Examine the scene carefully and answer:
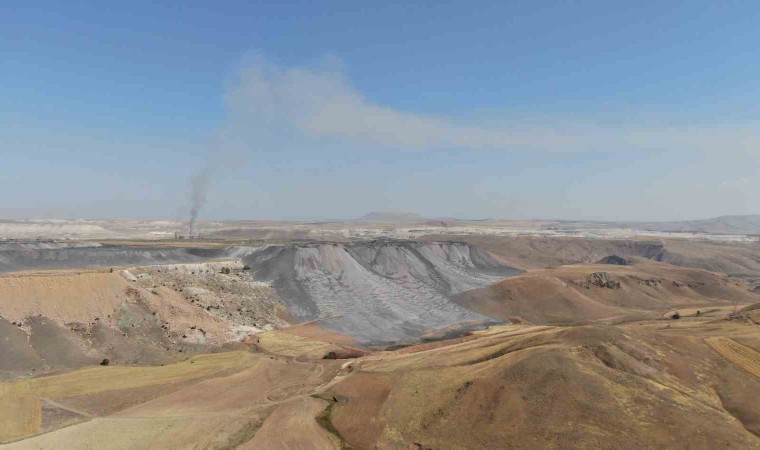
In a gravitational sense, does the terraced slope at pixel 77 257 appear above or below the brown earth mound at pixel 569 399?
above

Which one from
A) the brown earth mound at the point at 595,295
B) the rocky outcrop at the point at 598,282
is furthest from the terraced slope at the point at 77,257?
the rocky outcrop at the point at 598,282

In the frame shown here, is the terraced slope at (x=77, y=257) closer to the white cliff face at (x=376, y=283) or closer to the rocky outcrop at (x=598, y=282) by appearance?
the white cliff face at (x=376, y=283)

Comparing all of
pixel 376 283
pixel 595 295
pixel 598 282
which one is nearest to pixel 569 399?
pixel 376 283

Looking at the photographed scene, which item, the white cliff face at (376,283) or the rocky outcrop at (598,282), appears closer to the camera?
the white cliff face at (376,283)

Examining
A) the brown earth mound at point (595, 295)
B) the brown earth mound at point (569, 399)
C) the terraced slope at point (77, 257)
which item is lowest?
the brown earth mound at point (595, 295)

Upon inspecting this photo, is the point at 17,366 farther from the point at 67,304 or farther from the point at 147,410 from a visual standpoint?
the point at 147,410

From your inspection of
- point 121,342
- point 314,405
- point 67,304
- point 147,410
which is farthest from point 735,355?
point 67,304

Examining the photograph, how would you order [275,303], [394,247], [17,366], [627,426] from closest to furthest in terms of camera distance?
[627,426]
[17,366]
[275,303]
[394,247]

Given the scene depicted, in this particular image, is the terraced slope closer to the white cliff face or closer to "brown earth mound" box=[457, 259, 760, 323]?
the white cliff face

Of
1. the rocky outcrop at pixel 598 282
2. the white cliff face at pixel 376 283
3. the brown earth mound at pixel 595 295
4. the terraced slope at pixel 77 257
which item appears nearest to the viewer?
the white cliff face at pixel 376 283
